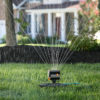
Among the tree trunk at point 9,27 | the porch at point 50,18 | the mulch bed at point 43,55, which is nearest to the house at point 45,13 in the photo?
the porch at point 50,18

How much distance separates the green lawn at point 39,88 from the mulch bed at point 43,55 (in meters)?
1.92

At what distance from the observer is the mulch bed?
12.7m

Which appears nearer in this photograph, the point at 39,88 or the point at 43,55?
the point at 39,88

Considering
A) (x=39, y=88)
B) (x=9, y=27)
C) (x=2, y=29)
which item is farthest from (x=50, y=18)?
→ (x=39, y=88)

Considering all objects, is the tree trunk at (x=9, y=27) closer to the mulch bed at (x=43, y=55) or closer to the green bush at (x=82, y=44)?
the mulch bed at (x=43, y=55)

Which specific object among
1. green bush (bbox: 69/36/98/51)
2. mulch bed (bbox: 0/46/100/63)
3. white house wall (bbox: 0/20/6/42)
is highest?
green bush (bbox: 69/36/98/51)

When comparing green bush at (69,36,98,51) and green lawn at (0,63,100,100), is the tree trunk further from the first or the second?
green lawn at (0,63,100,100)

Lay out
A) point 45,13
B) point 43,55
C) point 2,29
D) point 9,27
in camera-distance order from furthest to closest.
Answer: point 45,13
point 2,29
point 9,27
point 43,55

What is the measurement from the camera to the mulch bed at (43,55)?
41.7ft

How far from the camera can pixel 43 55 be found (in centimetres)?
1289

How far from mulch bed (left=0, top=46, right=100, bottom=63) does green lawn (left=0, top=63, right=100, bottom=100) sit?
1.92 metres

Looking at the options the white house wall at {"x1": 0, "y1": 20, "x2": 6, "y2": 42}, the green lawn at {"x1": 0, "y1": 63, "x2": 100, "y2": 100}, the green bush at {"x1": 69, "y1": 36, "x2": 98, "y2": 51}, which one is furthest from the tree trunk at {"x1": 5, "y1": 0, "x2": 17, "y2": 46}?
the white house wall at {"x1": 0, "y1": 20, "x2": 6, "y2": 42}

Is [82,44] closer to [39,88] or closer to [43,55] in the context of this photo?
[43,55]

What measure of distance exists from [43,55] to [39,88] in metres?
5.35
